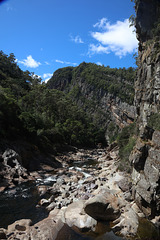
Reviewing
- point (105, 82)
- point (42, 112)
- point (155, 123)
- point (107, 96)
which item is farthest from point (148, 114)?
point (105, 82)

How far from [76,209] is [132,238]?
440 centimetres

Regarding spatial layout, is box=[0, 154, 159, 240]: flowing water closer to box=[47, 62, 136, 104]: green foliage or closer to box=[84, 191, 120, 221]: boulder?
box=[84, 191, 120, 221]: boulder

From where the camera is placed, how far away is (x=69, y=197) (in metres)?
15.2

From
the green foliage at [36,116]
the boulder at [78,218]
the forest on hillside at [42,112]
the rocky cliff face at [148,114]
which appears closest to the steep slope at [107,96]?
the forest on hillside at [42,112]

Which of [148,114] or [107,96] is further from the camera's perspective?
[107,96]

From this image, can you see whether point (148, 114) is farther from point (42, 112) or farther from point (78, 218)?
point (42, 112)

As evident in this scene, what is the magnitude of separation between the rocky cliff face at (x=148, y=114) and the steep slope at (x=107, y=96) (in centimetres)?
5360

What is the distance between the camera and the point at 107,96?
116 m

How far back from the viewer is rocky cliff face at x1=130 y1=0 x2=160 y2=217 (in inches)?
414

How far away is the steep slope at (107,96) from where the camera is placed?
319ft

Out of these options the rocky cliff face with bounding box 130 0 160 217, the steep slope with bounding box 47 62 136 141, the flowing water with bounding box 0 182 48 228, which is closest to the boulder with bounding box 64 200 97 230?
the flowing water with bounding box 0 182 48 228

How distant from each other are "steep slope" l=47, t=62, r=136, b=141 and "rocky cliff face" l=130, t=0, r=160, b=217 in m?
53.6

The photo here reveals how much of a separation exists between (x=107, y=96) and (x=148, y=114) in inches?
3551

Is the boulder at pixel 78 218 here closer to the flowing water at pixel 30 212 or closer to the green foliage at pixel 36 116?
the flowing water at pixel 30 212
